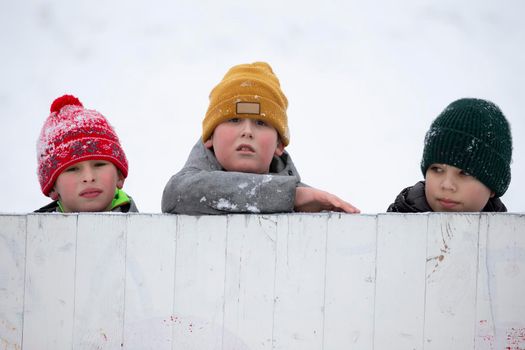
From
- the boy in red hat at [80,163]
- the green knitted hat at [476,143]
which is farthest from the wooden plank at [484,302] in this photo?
the boy in red hat at [80,163]

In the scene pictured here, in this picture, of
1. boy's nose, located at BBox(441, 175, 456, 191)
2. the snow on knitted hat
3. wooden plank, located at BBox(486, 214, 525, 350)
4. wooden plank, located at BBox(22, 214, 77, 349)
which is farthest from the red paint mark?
the snow on knitted hat

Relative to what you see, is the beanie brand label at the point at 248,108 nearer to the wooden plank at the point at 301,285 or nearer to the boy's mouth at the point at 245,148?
the boy's mouth at the point at 245,148

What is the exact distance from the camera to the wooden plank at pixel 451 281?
1.68 metres

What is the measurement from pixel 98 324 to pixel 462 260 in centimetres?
116

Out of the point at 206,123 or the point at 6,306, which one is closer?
the point at 6,306

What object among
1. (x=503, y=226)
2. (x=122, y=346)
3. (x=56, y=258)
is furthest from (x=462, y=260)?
(x=56, y=258)

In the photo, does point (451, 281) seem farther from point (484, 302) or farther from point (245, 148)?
point (245, 148)

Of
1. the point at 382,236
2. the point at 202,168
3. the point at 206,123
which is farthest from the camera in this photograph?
the point at 206,123

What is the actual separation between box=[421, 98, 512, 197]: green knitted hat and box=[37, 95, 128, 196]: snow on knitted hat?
1.36 metres

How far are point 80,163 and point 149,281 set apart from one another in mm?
805

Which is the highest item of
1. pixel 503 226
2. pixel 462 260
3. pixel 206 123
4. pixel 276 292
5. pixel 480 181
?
pixel 206 123

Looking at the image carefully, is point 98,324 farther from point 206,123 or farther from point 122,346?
point 206,123

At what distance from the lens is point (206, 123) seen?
2264 mm

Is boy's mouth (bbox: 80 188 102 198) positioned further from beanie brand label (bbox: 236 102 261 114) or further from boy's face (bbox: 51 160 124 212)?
beanie brand label (bbox: 236 102 261 114)
